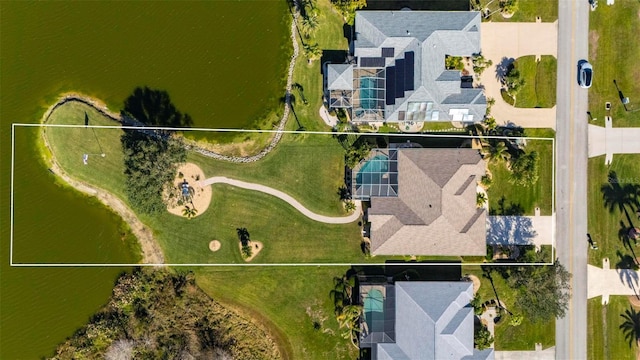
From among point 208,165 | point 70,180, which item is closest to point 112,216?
point 70,180

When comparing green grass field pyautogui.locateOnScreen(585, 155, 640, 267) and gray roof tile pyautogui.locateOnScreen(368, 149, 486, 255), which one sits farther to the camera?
green grass field pyautogui.locateOnScreen(585, 155, 640, 267)

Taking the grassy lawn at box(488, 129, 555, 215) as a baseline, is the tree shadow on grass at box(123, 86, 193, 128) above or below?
above

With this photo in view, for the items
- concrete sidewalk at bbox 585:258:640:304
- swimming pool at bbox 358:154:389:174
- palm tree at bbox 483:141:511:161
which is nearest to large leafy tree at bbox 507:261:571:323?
concrete sidewalk at bbox 585:258:640:304

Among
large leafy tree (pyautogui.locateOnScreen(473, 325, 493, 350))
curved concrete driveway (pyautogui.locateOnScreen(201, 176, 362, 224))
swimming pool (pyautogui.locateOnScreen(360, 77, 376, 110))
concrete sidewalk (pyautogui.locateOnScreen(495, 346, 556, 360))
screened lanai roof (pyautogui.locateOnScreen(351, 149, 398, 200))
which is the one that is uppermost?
swimming pool (pyautogui.locateOnScreen(360, 77, 376, 110))

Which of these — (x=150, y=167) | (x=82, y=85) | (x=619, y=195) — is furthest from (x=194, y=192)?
(x=619, y=195)

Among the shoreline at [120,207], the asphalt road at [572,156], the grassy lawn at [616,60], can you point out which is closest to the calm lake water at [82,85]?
the shoreline at [120,207]

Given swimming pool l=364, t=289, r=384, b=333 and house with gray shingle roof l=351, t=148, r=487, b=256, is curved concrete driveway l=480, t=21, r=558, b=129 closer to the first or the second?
house with gray shingle roof l=351, t=148, r=487, b=256

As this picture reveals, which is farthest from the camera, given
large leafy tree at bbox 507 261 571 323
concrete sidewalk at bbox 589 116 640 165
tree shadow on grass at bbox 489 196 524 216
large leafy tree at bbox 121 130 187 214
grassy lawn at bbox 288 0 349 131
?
concrete sidewalk at bbox 589 116 640 165

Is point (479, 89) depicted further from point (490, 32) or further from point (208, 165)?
point (208, 165)
